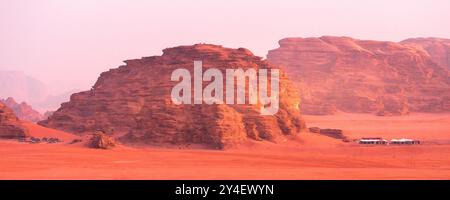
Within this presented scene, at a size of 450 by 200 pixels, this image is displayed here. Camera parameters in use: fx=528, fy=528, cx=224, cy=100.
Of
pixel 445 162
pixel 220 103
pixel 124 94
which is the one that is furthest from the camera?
pixel 124 94

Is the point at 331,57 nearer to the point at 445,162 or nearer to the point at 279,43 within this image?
the point at 279,43

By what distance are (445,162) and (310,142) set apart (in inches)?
592

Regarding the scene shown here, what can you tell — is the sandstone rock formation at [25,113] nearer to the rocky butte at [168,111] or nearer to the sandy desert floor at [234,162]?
the rocky butte at [168,111]

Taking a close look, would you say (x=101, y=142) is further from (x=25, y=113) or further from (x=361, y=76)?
(x=361, y=76)

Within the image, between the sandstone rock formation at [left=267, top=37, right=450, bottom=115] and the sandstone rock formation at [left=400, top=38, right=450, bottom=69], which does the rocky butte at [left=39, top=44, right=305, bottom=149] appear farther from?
the sandstone rock formation at [left=400, top=38, right=450, bottom=69]

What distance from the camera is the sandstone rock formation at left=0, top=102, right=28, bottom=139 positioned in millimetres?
39688

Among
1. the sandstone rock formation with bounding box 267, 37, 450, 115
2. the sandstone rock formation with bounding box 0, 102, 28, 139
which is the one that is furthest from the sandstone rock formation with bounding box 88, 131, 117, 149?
the sandstone rock formation with bounding box 267, 37, 450, 115

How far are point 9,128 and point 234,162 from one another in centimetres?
2086

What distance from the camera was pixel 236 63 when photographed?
45.4 meters

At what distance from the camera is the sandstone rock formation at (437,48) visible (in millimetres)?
143250

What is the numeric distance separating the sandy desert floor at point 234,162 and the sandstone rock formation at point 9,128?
70.0 inches

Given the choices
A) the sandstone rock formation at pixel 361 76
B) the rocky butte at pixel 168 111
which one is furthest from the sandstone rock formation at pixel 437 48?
the rocky butte at pixel 168 111
